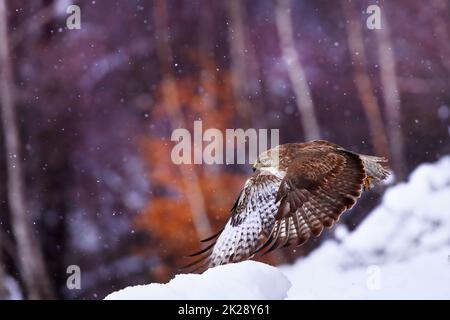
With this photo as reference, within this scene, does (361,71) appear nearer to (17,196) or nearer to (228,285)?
A: (228,285)

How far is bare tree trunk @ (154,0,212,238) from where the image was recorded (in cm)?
278

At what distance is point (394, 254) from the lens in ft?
8.89

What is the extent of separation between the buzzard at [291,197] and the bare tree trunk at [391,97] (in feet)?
0.23

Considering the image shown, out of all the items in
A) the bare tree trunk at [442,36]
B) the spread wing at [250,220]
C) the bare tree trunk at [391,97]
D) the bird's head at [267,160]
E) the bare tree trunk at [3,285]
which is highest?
the bare tree trunk at [442,36]

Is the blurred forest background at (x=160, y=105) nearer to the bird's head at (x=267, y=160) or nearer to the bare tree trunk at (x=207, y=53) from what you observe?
the bare tree trunk at (x=207, y=53)

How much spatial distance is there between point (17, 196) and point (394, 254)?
164 cm

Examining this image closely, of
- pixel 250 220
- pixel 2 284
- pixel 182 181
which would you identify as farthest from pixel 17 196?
pixel 250 220

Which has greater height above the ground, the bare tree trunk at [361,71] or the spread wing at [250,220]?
the bare tree trunk at [361,71]

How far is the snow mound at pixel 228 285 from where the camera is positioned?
92.2 inches

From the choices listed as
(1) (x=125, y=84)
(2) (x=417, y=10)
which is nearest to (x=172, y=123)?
(1) (x=125, y=84)

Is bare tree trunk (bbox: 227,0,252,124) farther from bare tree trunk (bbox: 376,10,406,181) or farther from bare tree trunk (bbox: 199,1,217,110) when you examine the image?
bare tree trunk (bbox: 376,10,406,181)

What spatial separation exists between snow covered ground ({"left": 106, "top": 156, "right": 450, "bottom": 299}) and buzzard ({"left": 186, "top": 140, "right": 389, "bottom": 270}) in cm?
16

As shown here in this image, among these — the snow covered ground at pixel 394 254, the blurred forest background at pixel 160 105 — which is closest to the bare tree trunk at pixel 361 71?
the blurred forest background at pixel 160 105
